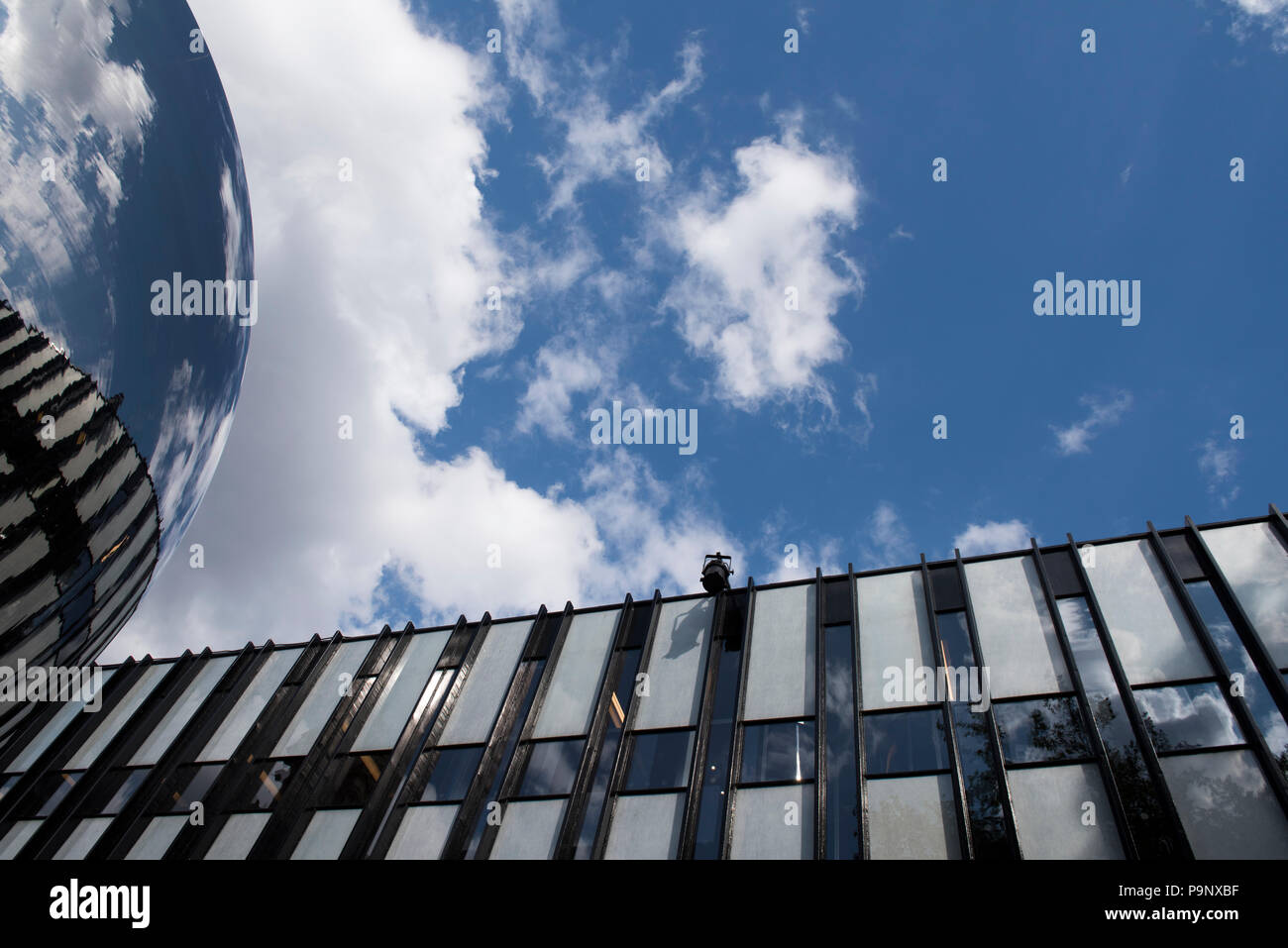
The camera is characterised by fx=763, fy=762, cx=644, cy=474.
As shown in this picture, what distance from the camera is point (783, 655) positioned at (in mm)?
16094

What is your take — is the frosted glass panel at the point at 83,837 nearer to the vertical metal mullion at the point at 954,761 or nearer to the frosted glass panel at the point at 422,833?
the frosted glass panel at the point at 422,833

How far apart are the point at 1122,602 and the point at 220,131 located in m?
16.0

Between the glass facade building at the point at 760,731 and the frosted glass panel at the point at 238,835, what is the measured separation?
2.0 inches

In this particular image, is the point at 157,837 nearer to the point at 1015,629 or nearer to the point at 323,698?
the point at 323,698

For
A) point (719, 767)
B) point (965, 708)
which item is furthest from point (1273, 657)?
point (719, 767)

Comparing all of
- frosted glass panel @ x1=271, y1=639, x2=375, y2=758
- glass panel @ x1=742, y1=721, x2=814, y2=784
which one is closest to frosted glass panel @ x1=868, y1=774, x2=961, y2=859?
glass panel @ x1=742, y1=721, x2=814, y2=784

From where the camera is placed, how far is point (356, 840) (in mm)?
14508

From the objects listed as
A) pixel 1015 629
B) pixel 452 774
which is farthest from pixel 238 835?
pixel 1015 629

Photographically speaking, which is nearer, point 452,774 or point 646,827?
point 646,827

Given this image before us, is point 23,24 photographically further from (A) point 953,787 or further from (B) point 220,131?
(A) point 953,787

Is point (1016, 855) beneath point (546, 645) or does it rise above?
beneath

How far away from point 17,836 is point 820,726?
1768 centimetres

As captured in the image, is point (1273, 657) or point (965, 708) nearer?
point (1273, 657)
